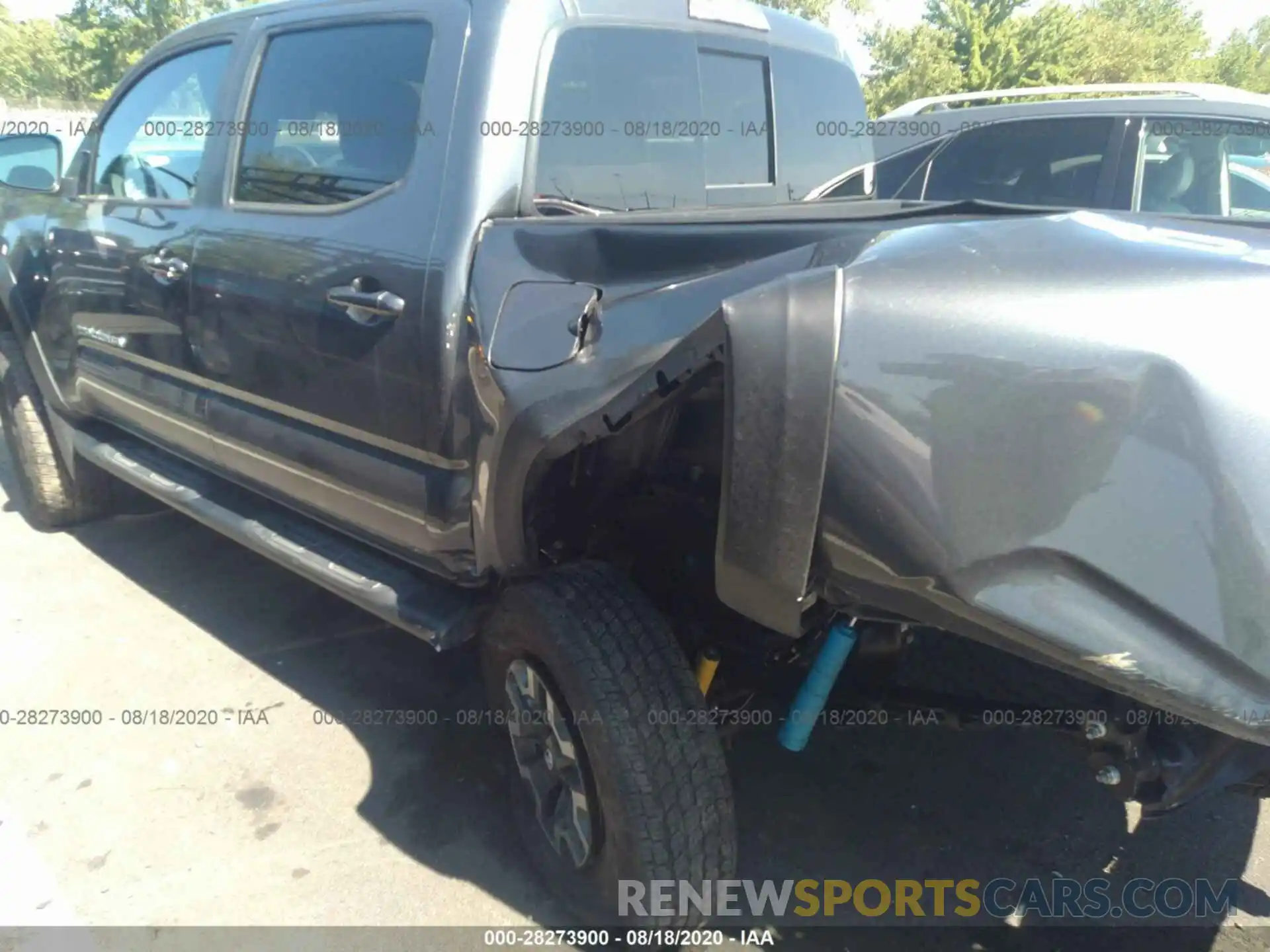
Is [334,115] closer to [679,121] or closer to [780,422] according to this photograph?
[679,121]

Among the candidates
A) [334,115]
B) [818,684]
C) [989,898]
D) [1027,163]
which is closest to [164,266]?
[334,115]

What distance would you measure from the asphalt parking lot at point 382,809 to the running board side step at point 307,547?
0.55m

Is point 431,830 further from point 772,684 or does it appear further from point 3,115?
point 3,115

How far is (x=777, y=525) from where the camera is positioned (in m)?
1.46

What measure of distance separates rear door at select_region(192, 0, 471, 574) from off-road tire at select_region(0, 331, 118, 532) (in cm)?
172

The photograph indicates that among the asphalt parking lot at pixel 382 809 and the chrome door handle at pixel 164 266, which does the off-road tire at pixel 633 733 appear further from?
the chrome door handle at pixel 164 266

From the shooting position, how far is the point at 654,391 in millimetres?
1628

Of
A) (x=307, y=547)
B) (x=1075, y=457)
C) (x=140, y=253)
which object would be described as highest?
(x=140, y=253)

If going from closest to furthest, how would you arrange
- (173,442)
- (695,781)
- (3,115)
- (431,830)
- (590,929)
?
(695,781) → (590,929) → (431,830) → (173,442) → (3,115)

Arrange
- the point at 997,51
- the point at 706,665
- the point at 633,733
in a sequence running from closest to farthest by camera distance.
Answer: the point at 633,733 → the point at 706,665 → the point at 997,51

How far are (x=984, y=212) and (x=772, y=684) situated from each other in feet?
3.83

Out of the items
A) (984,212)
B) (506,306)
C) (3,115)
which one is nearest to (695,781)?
(506,306)

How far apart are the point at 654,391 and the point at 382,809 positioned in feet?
5.48

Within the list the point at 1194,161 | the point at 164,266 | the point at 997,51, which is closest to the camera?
the point at 164,266
